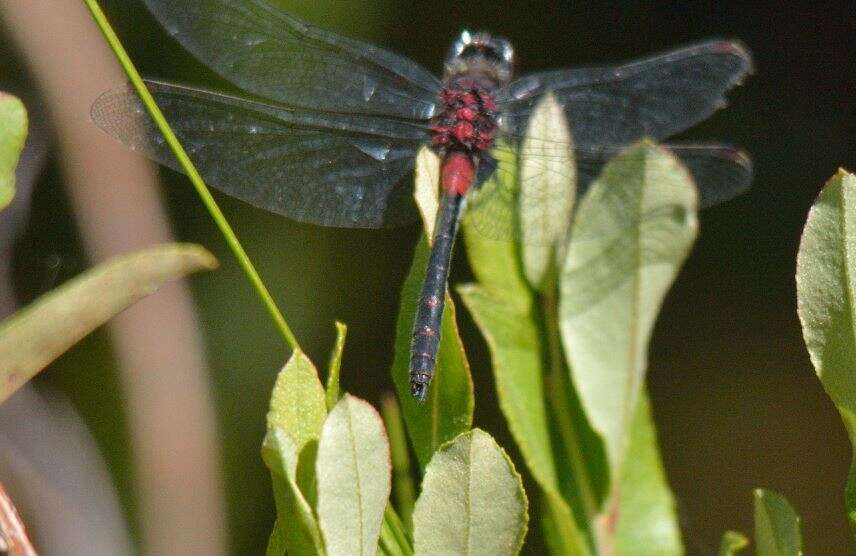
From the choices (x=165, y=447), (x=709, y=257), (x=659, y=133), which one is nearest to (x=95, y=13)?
(x=659, y=133)

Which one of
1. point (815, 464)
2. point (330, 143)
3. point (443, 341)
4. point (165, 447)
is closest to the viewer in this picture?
point (443, 341)

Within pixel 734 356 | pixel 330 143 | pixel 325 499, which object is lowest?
pixel 325 499

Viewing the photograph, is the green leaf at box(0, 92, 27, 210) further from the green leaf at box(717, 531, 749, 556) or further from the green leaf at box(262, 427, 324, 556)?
the green leaf at box(717, 531, 749, 556)

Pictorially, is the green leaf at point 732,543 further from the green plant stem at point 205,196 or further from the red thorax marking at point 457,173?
the red thorax marking at point 457,173

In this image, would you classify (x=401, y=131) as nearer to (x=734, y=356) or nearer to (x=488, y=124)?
(x=488, y=124)

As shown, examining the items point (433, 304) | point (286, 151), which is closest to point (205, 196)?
point (433, 304)
